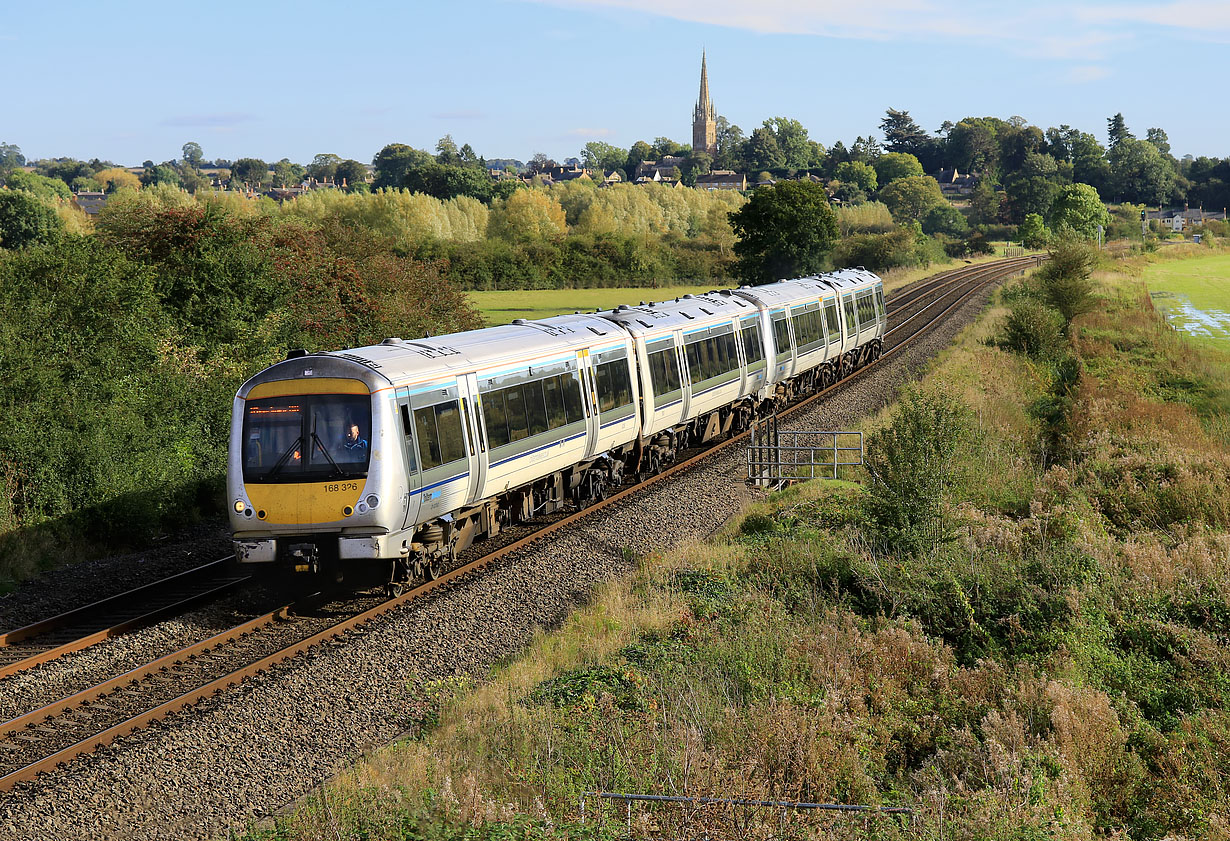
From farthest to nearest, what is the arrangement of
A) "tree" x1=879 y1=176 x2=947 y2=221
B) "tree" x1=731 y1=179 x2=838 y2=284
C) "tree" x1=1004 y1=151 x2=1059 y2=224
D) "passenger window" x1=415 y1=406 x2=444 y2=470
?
"tree" x1=879 y1=176 x2=947 y2=221 → "tree" x1=1004 y1=151 x2=1059 y2=224 → "tree" x1=731 y1=179 x2=838 y2=284 → "passenger window" x1=415 y1=406 x2=444 y2=470

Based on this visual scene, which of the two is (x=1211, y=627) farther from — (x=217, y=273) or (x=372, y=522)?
(x=217, y=273)

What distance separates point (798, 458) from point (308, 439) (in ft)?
38.0

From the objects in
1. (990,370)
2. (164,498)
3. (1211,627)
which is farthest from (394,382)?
(990,370)

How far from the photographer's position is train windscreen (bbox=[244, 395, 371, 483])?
12.1 metres

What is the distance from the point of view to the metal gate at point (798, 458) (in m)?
18.8

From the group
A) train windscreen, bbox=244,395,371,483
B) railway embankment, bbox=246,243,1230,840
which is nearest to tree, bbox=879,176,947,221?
railway embankment, bbox=246,243,1230,840

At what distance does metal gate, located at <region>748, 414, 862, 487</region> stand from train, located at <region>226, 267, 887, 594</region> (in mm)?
1823

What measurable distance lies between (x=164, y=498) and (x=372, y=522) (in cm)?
667

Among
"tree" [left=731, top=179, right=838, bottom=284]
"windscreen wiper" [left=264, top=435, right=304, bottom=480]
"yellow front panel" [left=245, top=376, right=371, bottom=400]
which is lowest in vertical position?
"windscreen wiper" [left=264, top=435, right=304, bottom=480]

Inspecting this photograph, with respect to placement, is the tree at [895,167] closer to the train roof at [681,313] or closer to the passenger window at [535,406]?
the train roof at [681,313]

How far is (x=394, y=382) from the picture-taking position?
12344mm

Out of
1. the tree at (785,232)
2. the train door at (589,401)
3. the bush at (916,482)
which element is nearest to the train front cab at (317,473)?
the train door at (589,401)

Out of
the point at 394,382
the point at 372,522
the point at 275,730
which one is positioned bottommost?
the point at 275,730

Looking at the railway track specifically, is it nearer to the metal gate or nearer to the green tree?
the metal gate
